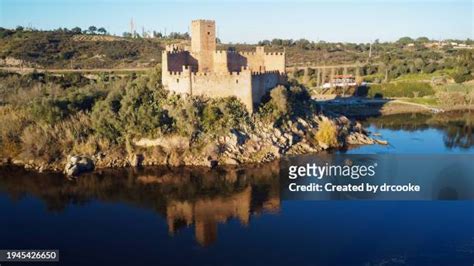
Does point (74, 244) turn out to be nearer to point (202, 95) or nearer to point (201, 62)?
point (202, 95)

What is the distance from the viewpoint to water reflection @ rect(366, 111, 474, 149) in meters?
36.6

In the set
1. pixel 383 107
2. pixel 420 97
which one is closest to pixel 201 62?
pixel 383 107

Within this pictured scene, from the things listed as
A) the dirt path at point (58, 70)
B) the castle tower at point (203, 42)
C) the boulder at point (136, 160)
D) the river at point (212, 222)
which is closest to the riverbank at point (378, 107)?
the castle tower at point (203, 42)

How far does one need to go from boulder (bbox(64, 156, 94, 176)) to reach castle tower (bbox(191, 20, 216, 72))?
1004 centimetres

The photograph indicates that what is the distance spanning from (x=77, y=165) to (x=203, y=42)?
11.7 meters

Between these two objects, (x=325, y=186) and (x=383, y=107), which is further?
(x=383, y=107)

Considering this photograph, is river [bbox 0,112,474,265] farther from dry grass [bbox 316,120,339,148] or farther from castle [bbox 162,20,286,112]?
dry grass [bbox 316,120,339,148]

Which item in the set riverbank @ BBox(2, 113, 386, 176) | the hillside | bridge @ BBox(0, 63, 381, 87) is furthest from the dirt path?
riverbank @ BBox(2, 113, 386, 176)

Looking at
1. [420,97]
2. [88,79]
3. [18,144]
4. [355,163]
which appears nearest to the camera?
[355,163]

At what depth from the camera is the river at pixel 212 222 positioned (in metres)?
18.1

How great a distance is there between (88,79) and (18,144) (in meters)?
18.8

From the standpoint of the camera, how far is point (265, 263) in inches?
684

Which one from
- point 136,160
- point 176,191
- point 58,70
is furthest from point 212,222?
point 58,70

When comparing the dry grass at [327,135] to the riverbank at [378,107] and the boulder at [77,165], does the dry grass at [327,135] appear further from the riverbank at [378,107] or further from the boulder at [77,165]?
the boulder at [77,165]
